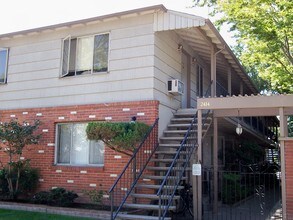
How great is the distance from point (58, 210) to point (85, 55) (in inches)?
191

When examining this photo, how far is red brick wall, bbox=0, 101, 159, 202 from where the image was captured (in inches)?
406

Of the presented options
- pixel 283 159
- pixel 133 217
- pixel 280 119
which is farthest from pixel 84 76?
pixel 283 159

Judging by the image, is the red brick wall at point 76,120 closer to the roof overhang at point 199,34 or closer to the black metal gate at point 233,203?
the roof overhang at point 199,34

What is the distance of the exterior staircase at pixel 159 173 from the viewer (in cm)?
877

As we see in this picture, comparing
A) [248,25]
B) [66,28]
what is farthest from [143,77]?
[248,25]

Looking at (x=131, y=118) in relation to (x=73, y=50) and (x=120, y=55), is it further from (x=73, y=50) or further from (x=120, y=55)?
(x=73, y=50)

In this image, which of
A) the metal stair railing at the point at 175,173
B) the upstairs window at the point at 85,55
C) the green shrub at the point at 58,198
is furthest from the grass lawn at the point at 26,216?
the upstairs window at the point at 85,55

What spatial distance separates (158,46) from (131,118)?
2278 mm

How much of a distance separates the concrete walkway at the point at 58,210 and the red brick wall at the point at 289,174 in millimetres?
4134

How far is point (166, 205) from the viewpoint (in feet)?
27.9

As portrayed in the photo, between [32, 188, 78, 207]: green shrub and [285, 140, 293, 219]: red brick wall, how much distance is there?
5.64 m

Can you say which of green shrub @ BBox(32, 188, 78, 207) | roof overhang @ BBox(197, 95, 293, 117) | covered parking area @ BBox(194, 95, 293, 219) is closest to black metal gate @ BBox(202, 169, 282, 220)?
covered parking area @ BBox(194, 95, 293, 219)

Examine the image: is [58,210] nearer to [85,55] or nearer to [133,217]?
[133,217]

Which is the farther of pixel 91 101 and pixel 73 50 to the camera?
pixel 73 50
